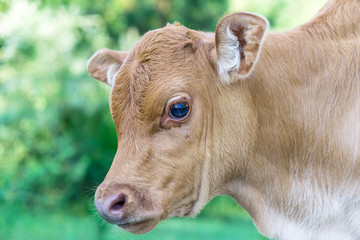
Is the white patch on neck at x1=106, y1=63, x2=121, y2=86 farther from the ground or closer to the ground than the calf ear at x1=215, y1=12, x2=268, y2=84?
closer to the ground

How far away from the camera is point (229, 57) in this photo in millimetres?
4109

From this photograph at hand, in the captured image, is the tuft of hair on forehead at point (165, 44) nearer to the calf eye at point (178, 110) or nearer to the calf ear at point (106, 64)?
the calf eye at point (178, 110)

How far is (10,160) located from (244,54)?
979 cm

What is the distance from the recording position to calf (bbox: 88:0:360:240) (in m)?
3.97

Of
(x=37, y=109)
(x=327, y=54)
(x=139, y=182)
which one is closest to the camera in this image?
(x=139, y=182)

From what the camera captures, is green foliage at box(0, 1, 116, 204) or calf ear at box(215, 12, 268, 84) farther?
green foliage at box(0, 1, 116, 204)

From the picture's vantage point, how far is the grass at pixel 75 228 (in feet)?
37.4

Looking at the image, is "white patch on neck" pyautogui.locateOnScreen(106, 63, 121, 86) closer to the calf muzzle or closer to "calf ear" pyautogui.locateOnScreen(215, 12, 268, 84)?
"calf ear" pyautogui.locateOnScreen(215, 12, 268, 84)

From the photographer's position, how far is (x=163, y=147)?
399 centimetres

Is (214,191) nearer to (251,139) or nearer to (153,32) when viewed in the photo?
(251,139)

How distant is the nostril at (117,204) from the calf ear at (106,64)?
1.61 meters

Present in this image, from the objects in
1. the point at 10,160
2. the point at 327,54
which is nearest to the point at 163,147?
the point at 327,54

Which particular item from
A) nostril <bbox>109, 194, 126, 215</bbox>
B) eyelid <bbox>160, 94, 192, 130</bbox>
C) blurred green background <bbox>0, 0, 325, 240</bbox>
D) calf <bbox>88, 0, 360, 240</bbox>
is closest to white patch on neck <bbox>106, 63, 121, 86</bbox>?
calf <bbox>88, 0, 360, 240</bbox>

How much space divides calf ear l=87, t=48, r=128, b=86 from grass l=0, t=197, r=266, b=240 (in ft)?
18.8
